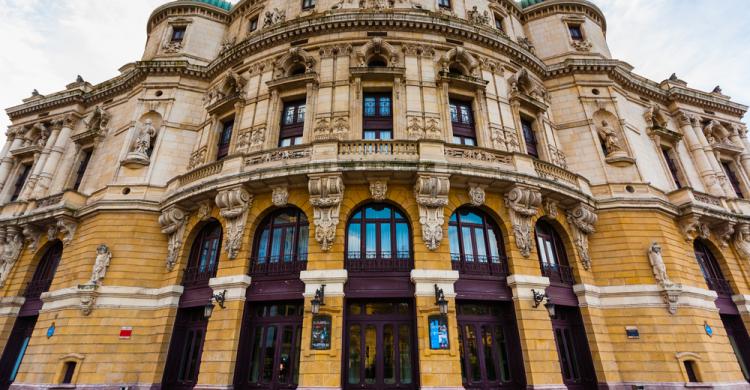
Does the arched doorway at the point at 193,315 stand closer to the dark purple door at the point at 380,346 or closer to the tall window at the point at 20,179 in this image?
the dark purple door at the point at 380,346

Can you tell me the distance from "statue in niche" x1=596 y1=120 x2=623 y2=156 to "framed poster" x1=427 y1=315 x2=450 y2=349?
15511 mm

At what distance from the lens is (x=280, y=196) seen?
1622cm

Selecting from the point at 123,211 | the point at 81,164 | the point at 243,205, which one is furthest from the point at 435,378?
the point at 81,164

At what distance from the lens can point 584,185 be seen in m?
20.0

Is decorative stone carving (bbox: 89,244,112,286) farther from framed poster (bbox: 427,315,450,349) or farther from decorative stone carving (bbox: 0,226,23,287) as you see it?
framed poster (bbox: 427,315,450,349)

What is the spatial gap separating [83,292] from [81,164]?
1343 cm

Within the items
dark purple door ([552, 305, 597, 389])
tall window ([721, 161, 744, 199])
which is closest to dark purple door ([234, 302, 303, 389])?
dark purple door ([552, 305, 597, 389])

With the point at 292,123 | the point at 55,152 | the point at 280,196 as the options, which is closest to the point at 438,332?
the point at 280,196

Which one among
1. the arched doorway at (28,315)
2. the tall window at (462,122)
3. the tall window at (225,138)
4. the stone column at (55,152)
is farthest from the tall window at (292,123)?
the stone column at (55,152)

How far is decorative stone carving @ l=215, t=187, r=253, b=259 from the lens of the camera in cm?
1620

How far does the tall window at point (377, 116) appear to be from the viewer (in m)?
18.7

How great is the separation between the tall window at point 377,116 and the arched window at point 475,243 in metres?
5.65

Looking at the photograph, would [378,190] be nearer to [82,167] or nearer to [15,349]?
[15,349]

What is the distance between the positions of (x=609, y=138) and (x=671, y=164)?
288 inches
